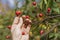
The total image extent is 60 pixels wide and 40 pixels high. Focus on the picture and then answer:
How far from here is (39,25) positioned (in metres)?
1.47

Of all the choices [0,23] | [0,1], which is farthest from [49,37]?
[0,1]

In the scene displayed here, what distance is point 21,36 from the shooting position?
4.40ft

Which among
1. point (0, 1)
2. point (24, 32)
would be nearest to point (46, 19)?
point (24, 32)

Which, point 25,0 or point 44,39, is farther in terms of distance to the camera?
point 25,0

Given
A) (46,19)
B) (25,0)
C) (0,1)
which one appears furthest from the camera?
(0,1)

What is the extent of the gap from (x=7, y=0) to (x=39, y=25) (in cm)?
151

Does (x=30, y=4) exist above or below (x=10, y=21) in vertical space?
above

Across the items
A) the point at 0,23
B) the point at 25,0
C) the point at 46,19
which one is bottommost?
the point at 0,23

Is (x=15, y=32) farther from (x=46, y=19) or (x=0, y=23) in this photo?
(x=0, y=23)

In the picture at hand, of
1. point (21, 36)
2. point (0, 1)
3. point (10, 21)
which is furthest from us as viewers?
point (0, 1)

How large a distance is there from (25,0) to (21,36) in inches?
12.8

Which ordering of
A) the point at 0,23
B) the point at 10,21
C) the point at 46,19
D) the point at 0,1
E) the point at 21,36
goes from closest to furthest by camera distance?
1. the point at 21,36
2. the point at 46,19
3. the point at 10,21
4. the point at 0,23
5. the point at 0,1

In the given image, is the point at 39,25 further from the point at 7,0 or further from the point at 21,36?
the point at 7,0

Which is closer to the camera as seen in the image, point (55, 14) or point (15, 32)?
point (15, 32)
